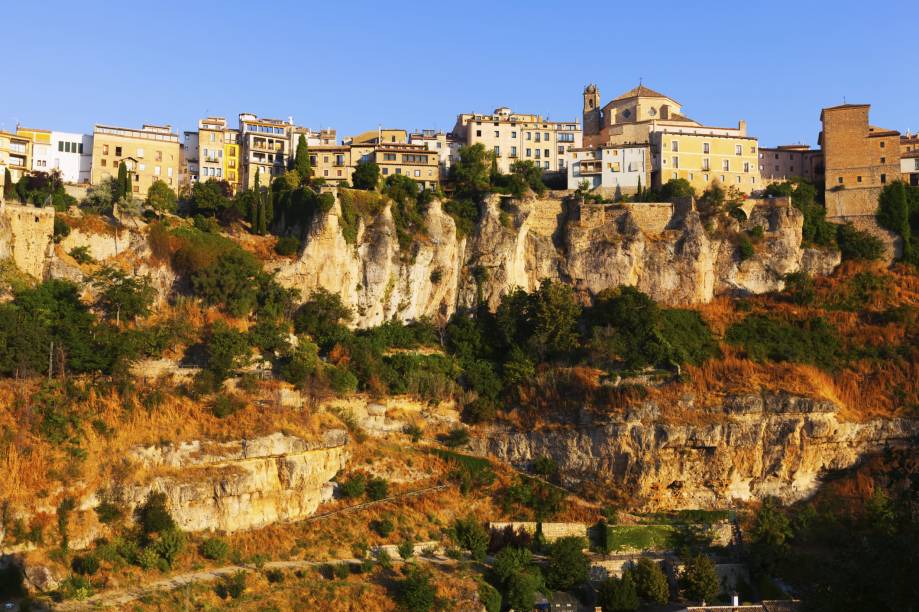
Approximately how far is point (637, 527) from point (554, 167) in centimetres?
2778

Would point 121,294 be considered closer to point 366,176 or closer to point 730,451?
point 366,176

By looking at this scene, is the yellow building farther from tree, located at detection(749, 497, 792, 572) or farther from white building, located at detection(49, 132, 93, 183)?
tree, located at detection(749, 497, 792, 572)

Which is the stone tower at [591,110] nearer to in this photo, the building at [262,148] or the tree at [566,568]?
the building at [262,148]

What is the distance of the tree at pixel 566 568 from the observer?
4134 centimetres

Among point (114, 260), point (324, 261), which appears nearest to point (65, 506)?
point (114, 260)

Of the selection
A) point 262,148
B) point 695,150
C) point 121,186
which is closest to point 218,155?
point 262,148

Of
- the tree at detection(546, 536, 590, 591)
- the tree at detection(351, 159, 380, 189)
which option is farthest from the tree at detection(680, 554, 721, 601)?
the tree at detection(351, 159, 380, 189)

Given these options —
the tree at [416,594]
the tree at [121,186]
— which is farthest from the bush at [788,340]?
the tree at [121,186]

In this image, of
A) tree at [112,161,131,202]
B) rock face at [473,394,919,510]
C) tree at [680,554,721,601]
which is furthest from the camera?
tree at [112,161,131,202]

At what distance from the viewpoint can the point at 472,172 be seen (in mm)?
60938

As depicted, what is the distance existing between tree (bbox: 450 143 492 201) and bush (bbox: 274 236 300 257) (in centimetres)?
1065

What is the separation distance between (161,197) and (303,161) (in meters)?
8.43

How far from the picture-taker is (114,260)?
162 feet

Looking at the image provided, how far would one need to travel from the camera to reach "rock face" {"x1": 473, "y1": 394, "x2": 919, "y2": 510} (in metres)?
46.7
